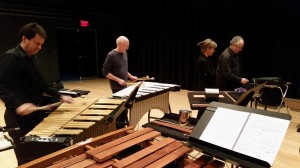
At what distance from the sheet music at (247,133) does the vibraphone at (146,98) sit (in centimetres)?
163

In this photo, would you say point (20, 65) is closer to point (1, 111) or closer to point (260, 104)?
point (1, 111)

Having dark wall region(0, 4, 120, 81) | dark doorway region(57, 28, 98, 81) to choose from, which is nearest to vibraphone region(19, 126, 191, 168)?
dark wall region(0, 4, 120, 81)

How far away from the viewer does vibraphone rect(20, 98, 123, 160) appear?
5.71ft

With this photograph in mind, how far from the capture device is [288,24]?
600cm

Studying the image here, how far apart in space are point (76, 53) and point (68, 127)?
9357 millimetres

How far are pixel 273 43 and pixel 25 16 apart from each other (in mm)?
7757

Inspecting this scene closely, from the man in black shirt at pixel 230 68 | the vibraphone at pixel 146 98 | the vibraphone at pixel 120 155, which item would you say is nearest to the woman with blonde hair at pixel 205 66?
the man in black shirt at pixel 230 68

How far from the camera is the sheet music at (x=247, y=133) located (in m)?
1.34

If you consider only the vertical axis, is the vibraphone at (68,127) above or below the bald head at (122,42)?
below

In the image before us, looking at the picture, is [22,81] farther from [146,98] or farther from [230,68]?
[230,68]

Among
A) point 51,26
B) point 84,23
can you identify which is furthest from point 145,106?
point 84,23

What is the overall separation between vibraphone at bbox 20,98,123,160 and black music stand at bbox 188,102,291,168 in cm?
87

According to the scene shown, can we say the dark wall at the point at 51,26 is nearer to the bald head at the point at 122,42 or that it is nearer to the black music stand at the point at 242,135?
the bald head at the point at 122,42

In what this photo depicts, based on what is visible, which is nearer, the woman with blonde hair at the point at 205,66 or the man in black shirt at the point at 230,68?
the woman with blonde hair at the point at 205,66
